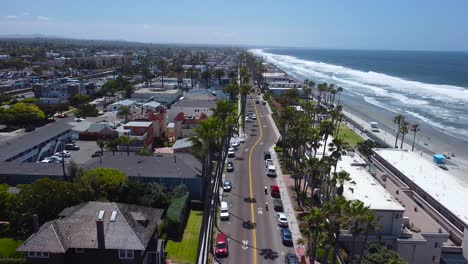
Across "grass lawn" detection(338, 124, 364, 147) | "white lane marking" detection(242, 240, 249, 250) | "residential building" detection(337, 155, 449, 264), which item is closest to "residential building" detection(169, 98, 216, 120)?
"grass lawn" detection(338, 124, 364, 147)

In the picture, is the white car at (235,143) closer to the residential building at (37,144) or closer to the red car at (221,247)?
the residential building at (37,144)

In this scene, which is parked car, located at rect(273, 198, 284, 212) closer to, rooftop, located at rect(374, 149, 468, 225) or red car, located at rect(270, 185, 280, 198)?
red car, located at rect(270, 185, 280, 198)

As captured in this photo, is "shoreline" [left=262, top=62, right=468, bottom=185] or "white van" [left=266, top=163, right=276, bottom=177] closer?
"white van" [left=266, top=163, right=276, bottom=177]

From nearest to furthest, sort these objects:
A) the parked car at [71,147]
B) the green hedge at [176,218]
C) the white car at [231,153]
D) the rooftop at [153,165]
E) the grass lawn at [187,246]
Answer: the grass lawn at [187,246]
the green hedge at [176,218]
the rooftop at [153,165]
the parked car at [71,147]
the white car at [231,153]

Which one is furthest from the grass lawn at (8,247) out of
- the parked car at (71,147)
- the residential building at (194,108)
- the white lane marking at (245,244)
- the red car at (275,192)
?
the residential building at (194,108)

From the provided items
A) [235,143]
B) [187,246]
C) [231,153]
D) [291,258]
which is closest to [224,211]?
[187,246]

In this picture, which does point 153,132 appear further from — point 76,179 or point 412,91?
point 412,91

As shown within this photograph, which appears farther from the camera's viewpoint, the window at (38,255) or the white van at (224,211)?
the white van at (224,211)
